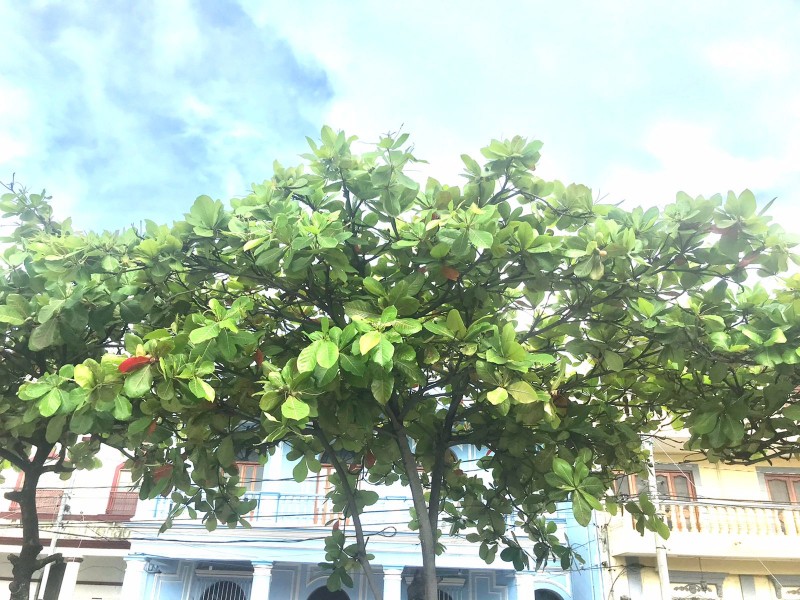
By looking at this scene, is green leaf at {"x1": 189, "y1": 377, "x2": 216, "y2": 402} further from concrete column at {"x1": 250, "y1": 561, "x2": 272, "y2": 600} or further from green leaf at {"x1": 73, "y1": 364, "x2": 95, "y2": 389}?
concrete column at {"x1": 250, "y1": 561, "x2": 272, "y2": 600}

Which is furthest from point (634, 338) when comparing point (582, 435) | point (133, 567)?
point (133, 567)

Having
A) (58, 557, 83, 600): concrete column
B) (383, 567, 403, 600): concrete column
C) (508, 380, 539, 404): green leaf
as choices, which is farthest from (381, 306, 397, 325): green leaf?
(58, 557, 83, 600): concrete column

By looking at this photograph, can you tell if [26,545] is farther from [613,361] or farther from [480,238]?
[613,361]

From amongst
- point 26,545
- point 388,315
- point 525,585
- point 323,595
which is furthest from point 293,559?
point 388,315

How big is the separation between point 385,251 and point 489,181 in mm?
770

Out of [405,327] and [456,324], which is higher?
[456,324]

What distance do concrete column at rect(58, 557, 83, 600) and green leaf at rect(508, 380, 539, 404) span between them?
1603 centimetres

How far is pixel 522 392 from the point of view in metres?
3.43

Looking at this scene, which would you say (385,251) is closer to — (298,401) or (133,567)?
(298,401)

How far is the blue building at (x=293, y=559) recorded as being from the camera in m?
13.2

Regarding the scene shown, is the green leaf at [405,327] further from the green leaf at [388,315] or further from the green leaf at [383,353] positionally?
the green leaf at [383,353]

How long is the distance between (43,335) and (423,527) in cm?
257

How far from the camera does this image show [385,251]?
4.18 meters

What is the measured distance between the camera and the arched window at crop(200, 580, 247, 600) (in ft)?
48.1
